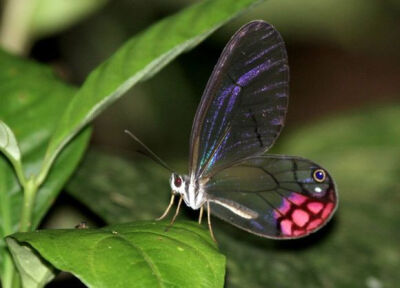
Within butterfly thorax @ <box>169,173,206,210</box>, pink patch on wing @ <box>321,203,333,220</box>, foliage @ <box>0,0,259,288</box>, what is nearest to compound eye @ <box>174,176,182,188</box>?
butterfly thorax @ <box>169,173,206,210</box>

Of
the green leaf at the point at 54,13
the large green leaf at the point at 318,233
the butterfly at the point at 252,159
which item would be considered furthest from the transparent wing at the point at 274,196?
the green leaf at the point at 54,13

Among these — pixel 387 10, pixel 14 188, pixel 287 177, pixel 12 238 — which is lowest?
pixel 387 10

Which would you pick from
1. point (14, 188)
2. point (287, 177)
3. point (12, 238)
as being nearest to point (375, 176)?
point (287, 177)

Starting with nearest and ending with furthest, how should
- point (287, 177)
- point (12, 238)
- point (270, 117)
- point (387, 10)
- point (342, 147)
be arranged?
point (12, 238)
point (270, 117)
point (287, 177)
point (342, 147)
point (387, 10)

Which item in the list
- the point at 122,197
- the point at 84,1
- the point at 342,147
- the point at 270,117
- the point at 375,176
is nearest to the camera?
the point at 270,117

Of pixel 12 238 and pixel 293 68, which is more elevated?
pixel 12 238

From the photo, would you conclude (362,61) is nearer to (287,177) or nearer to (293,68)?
(293,68)

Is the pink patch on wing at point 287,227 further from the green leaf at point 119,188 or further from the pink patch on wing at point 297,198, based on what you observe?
the green leaf at point 119,188

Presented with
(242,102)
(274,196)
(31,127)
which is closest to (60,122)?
(31,127)
